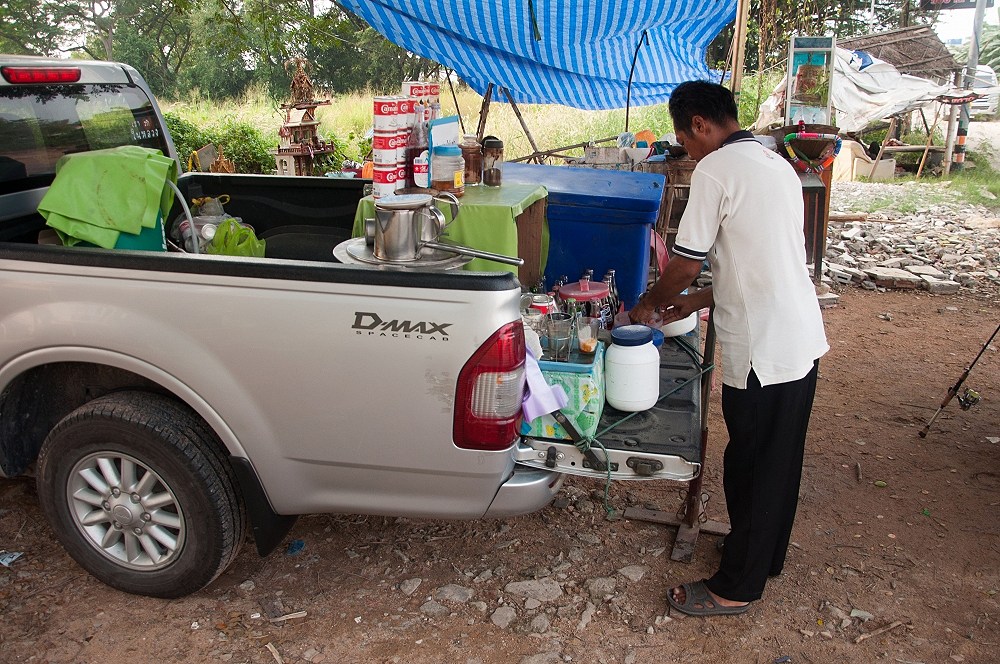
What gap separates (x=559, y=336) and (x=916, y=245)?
8.48 metres

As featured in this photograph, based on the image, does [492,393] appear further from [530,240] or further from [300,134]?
[300,134]

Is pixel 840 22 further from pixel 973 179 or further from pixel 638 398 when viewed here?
pixel 638 398

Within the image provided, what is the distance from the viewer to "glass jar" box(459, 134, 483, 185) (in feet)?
13.7

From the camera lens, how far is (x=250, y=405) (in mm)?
2773

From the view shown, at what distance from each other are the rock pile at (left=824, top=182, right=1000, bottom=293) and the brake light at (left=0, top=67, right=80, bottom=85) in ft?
24.8

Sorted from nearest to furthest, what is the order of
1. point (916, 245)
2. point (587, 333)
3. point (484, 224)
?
point (587, 333) → point (484, 224) → point (916, 245)

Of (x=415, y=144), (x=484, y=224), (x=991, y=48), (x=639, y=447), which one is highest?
(x=991, y=48)

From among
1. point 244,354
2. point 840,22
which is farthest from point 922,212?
point 840,22

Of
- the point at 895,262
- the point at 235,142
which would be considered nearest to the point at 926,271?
the point at 895,262

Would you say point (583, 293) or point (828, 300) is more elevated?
point (583, 293)

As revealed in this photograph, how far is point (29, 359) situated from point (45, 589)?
3.33 ft

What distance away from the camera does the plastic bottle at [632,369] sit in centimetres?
324

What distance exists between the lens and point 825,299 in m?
7.96

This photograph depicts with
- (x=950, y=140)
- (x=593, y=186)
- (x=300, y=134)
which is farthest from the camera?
(x=950, y=140)
